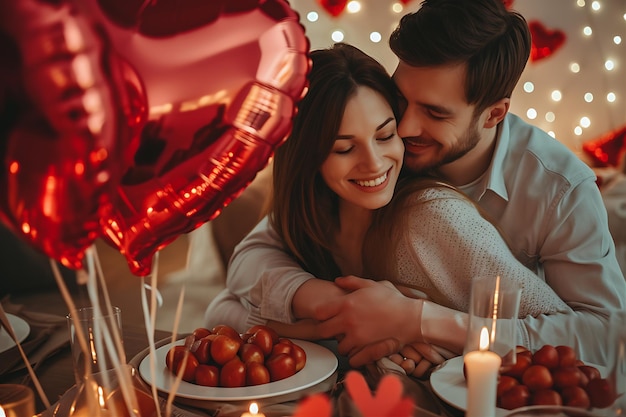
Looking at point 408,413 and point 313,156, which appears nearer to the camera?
point 408,413

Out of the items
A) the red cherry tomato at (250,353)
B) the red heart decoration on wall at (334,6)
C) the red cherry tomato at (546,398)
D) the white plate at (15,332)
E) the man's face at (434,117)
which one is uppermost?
the red heart decoration on wall at (334,6)

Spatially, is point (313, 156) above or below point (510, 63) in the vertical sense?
below

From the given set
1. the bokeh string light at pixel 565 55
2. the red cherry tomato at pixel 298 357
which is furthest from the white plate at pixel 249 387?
the bokeh string light at pixel 565 55

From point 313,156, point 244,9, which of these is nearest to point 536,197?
point 313,156

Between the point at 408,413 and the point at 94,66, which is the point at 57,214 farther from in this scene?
the point at 408,413

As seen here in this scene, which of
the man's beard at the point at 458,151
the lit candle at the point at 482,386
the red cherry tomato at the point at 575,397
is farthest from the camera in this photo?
the man's beard at the point at 458,151

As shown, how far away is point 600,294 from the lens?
50.6 inches

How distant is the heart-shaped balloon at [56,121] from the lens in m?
0.53

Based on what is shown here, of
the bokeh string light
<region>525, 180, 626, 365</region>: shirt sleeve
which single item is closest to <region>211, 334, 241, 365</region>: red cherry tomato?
<region>525, 180, 626, 365</region>: shirt sleeve

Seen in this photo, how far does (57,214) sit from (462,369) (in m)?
0.64

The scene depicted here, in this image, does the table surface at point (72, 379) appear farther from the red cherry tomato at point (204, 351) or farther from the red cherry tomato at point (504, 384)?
the red cherry tomato at point (204, 351)

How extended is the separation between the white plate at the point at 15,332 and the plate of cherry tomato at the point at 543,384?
77 cm

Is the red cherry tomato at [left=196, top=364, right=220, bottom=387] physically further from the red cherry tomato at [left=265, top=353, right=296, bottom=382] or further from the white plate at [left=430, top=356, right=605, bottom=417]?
the white plate at [left=430, top=356, right=605, bottom=417]

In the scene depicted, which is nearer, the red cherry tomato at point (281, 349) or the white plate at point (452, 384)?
the white plate at point (452, 384)
